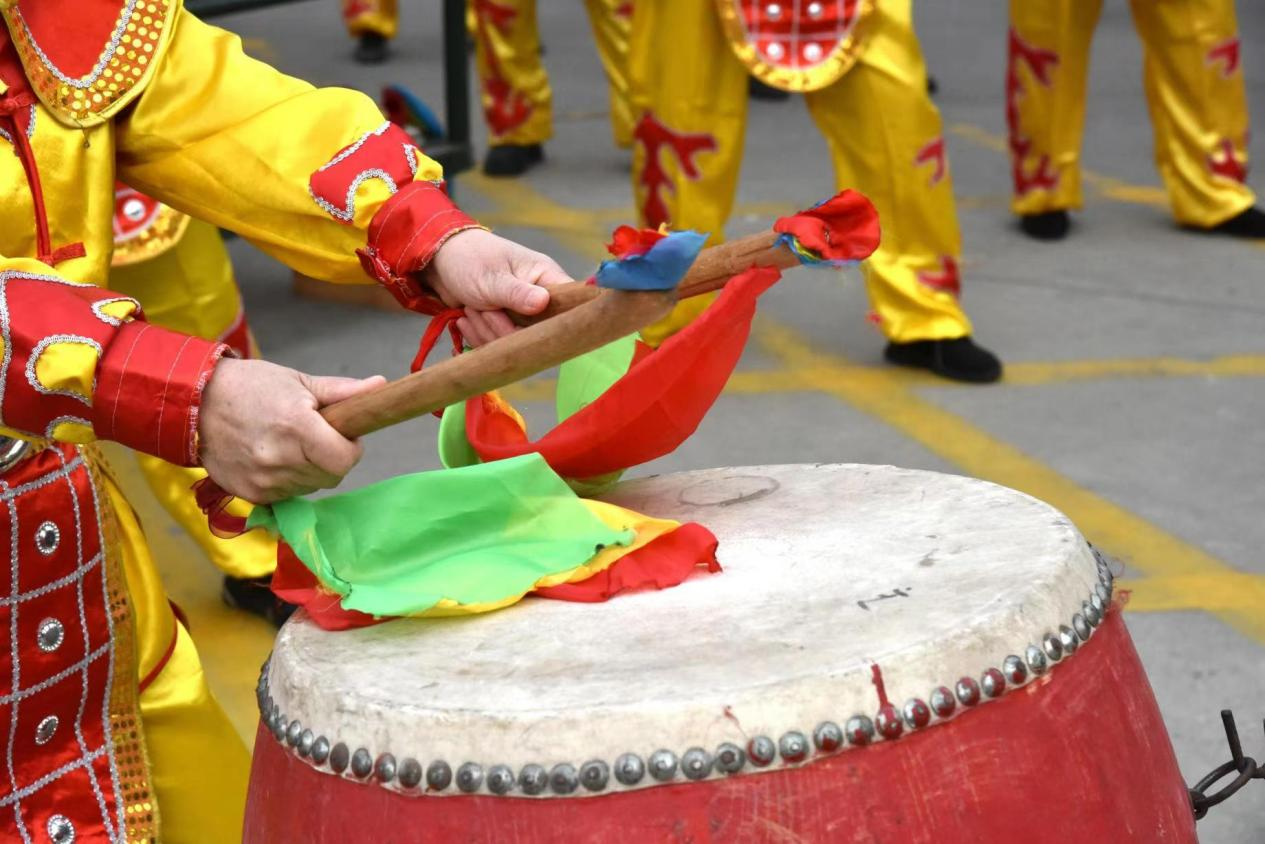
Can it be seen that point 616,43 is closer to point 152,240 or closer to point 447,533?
point 152,240

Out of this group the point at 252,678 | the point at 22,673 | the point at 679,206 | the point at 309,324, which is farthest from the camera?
the point at 309,324

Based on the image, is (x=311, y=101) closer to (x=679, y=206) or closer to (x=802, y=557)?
(x=802, y=557)

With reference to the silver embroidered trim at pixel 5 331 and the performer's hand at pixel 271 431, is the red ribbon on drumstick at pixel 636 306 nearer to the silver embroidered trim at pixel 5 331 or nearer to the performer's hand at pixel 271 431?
the performer's hand at pixel 271 431

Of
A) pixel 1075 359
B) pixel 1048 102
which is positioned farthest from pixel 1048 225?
pixel 1075 359

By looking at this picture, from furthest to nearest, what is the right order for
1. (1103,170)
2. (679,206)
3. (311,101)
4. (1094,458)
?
(1103,170)
(679,206)
(1094,458)
(311,101)

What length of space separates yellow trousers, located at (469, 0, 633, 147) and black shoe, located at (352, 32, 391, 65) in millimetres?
2057

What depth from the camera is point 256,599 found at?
258 centimetres

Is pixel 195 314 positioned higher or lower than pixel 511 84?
higher

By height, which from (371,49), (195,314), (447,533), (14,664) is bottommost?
(371,49)

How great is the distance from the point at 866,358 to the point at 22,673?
249cm

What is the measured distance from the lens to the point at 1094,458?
302cm

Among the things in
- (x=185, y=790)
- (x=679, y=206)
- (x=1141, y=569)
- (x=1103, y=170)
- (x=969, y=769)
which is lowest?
(x=1103, y=170)

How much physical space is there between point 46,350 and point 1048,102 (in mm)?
3390

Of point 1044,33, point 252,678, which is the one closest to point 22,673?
point 252,678
